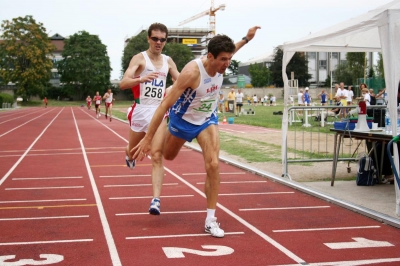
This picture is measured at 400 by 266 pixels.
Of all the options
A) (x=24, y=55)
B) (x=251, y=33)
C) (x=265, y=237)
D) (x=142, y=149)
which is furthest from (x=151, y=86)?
(x=24, y=55)

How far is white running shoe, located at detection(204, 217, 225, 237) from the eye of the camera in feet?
18.3

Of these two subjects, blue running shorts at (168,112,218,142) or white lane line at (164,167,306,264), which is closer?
white lane line at (164,167,306,264)

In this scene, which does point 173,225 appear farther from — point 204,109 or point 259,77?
point 259,77

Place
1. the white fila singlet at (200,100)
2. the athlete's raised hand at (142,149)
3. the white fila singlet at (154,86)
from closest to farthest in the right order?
the athlete's raised hand at (142,149) < the white fila singlet at (200,100) < the white fila singlet at (154,86)

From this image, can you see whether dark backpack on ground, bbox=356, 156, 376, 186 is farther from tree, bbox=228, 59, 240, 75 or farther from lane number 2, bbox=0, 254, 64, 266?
tree, bbox=228, 59, 240, 75

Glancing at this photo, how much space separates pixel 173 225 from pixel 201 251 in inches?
43.4

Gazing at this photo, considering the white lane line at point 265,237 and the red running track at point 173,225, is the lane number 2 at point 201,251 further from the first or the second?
the white lane line at point 265,237

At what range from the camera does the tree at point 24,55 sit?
86.8 meters

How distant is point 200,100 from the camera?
19.2 feet

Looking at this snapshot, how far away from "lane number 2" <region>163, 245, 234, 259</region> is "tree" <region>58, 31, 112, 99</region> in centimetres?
9345

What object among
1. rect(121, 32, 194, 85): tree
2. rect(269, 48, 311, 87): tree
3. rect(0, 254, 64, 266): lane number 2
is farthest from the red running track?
rect(269, 48, 311, 87): tree

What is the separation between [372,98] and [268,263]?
16.1 metres

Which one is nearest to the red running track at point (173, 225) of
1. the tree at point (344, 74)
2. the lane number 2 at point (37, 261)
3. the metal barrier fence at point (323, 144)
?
the lane number 2 at point (37, 261)

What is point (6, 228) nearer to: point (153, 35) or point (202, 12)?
point (153, 35)
